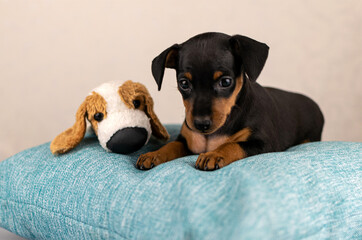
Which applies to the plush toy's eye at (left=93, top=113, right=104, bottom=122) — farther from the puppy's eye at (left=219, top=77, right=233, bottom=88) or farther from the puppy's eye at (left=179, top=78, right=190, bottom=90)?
the puppy's eye at (left=219, top=77, right=233, bottom=88)

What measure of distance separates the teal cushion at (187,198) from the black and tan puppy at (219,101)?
172 millimetres

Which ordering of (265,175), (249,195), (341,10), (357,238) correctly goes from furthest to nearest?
(341,10)
(357,238)
(265,175)
(249,195)

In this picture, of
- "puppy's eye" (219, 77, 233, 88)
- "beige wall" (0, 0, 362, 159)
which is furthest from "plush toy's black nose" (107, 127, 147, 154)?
"beige wall" (0, 0, 362, 159)

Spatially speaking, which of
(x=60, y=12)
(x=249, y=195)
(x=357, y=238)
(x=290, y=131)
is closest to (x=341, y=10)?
(x=290, y=131)

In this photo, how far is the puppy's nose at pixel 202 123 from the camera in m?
1.90

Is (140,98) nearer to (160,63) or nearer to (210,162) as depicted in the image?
(160,63)

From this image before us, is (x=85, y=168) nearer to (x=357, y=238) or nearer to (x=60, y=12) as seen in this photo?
(x=357, y=238)

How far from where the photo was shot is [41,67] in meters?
4.45

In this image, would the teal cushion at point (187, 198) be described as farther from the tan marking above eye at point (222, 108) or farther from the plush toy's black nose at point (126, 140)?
the tan marking above eye at point (222, 108)

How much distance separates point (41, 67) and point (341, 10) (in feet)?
10.8

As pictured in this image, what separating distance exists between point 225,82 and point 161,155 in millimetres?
476

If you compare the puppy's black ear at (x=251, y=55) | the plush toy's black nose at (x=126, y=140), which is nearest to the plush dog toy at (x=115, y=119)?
the plush toy's black nose at (x=126, y=140)

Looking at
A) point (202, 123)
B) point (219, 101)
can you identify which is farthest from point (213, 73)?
point (202, 123)

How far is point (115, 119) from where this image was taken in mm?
2184
